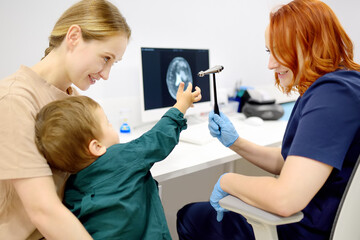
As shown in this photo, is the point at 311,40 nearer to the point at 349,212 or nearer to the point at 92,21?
the point at 349,212

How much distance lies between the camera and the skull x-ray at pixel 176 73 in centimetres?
192

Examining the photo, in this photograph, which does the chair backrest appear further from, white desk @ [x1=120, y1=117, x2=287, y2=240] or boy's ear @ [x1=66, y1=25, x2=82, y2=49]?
boy's ear @ [x1=66, y1=25, x2=82, y2=49]

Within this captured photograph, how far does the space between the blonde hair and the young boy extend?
0.76 feet

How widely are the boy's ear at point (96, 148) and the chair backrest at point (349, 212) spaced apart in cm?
69

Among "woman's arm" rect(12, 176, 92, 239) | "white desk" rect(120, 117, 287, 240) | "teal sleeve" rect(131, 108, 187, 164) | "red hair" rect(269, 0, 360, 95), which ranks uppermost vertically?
"red hair" rect(269, 0, 360, 95)

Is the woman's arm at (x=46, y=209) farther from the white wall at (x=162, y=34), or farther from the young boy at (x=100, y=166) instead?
the white wall at (x=162, y=34)

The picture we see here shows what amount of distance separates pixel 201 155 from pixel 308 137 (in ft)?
2.40

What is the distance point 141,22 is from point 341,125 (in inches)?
59.1

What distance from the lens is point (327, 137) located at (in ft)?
2.61

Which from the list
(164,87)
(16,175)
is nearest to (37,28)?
(164,87)

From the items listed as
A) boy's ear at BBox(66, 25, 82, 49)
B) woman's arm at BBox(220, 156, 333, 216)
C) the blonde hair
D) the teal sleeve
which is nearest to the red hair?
woman's arm at BBox(220, 156, 333, 216)

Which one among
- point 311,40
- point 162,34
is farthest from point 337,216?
point 162,34

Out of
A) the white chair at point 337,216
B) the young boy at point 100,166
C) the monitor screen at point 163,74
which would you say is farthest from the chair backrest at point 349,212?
the monitor screen at point 163,74

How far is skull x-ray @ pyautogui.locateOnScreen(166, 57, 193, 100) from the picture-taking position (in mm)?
1916
